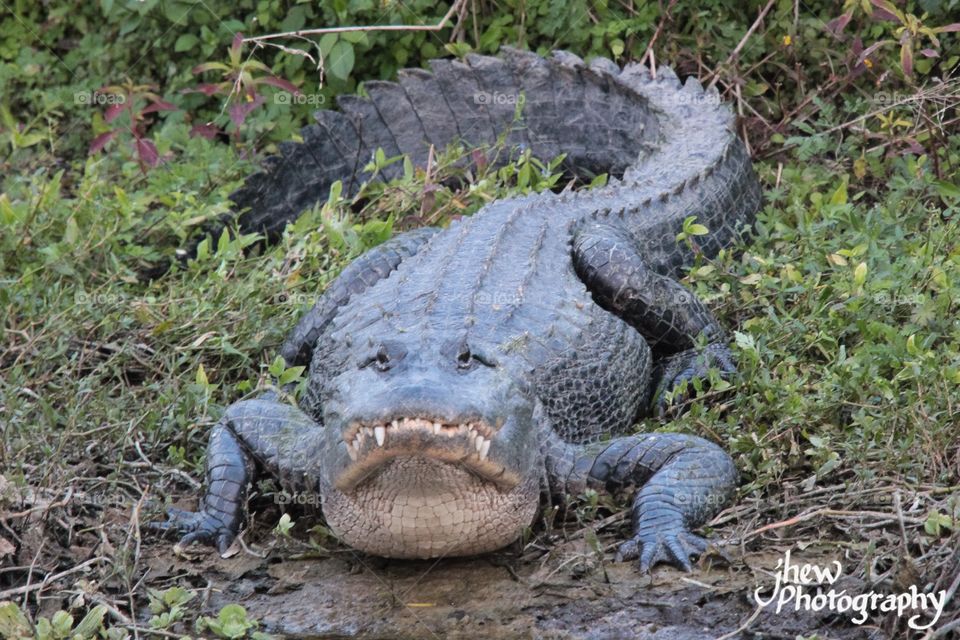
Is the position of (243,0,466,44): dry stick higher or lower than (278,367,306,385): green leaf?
higher

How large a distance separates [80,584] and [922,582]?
2392 mm

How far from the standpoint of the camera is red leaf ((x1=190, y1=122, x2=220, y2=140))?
7.27m

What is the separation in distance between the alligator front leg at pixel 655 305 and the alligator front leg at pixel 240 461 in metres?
1.32

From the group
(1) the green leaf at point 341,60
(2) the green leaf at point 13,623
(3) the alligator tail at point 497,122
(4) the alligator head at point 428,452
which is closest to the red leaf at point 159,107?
(3) the alligator tail at point 497,122

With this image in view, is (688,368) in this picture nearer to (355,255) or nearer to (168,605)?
(355,255)

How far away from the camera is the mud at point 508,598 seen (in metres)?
3.67

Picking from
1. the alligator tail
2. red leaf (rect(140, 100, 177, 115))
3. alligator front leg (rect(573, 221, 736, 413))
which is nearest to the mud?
alligator front leg (rect(573, 221, 736, 413))

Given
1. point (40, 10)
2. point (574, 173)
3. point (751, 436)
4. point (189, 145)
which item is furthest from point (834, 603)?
point (40, 10)

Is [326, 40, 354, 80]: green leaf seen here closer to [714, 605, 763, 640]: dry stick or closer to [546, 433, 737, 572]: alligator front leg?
[546, 433, 737, 572]: alligator front leg

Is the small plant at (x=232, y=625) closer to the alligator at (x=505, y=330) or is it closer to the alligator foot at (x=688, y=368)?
the alligator at (x=505, y=330)

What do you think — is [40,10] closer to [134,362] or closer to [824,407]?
[134,362]

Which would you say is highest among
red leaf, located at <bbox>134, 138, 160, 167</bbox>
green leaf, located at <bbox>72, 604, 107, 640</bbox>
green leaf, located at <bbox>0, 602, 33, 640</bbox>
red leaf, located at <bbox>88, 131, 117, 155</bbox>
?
green leaf, located at <bbox>72, 604, 107, 640</bbox>

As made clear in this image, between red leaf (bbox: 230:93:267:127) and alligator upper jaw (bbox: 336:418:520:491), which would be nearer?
alligator upper jaw (bbox: 336:418:520:491)

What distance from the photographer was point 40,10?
843 centimetres
